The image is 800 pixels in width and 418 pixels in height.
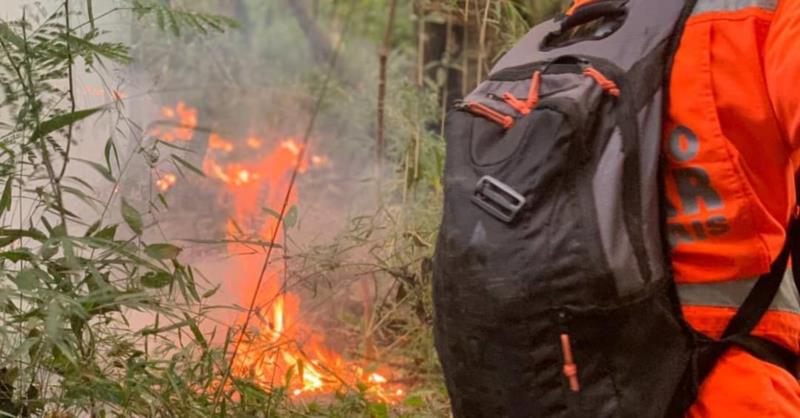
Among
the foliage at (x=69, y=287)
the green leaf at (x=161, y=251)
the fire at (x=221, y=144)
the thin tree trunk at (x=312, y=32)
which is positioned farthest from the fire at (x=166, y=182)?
the thin tree trunk at (x=312, y=32)

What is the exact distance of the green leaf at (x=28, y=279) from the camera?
1.36m

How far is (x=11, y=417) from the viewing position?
1344 millimetres

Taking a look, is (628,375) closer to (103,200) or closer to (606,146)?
(606,146)

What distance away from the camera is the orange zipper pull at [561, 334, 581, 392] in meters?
1.12

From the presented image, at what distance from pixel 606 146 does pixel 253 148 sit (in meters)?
2.90

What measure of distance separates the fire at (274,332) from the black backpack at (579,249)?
0.74 metres

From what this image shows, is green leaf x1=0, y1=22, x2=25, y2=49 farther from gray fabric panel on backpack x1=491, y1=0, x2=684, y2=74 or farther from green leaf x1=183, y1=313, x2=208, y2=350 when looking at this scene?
gray fabric panel on backpack x1=491, y1=0, x2=684, y2=74

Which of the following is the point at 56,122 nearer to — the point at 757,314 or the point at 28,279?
the point at 28,279

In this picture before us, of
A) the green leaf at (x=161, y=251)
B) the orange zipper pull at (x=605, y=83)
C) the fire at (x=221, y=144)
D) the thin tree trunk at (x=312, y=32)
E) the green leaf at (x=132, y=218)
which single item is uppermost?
the thin tree trunk at (x=312, y=32)

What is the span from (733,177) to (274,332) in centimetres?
125

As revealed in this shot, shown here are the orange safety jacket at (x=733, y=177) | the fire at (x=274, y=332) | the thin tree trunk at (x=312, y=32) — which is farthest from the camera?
the thin tree trunk at (x=312, y=32)

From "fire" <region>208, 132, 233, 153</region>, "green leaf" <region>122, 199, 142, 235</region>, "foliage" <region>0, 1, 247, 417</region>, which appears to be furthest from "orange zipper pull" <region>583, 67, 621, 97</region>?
"fire" <region>208, 132, 233, 153</region>

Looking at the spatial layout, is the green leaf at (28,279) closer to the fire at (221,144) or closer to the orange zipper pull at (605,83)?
the orange zipper pull at (605,83)

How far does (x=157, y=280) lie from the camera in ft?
5.28
